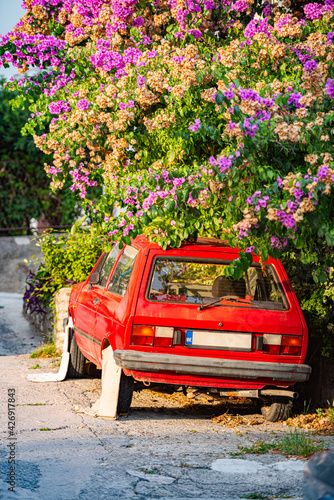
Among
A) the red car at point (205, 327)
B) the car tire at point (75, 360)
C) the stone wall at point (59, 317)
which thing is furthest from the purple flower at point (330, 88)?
the stone wall at point (59, 317)

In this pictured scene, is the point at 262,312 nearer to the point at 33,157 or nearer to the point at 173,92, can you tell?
the point at 173,92

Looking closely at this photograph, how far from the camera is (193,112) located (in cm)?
603

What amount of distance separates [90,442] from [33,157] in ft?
42.9

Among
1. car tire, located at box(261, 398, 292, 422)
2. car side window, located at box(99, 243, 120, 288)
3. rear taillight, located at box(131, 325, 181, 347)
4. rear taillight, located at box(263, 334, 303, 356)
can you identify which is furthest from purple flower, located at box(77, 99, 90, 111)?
car tire, located at box(261, 398, 292, 422)

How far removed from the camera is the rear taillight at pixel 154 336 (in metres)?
5.77

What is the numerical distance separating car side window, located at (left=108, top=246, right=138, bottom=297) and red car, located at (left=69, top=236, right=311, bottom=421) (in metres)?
0.02

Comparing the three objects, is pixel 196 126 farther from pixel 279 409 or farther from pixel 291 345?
pixel 279 409

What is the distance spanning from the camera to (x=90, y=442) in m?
5.25

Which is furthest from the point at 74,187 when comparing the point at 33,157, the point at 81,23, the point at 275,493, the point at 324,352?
the point at 33,157

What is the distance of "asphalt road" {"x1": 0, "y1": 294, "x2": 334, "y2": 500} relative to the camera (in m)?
4.29

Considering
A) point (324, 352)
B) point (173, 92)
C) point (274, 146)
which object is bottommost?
point (324, 352)

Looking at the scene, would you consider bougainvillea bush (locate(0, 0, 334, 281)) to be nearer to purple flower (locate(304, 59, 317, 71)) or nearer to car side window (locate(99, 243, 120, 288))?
purple flower (locate(304, 59, 317, 71))

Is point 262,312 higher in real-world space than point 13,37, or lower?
lower

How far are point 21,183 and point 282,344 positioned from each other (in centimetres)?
1271
